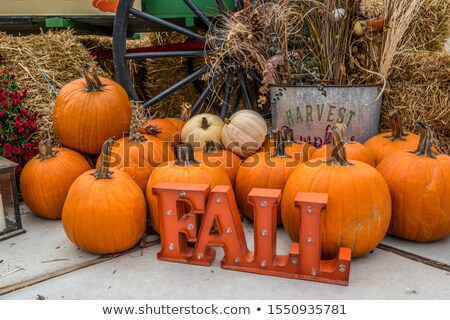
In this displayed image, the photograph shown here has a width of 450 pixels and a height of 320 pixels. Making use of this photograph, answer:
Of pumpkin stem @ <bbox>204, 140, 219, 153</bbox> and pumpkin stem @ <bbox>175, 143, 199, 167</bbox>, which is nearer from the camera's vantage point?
pumpkin stem @ <bbox>175, 143, 199, 167</bbox>

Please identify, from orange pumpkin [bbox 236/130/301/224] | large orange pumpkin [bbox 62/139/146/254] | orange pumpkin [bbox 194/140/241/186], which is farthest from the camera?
orange pumpkin [bbox 194/140/241/186]

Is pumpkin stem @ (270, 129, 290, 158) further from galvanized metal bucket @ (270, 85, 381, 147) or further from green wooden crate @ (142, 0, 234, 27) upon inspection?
green wooden crate @ (142, 0, 234, 27)

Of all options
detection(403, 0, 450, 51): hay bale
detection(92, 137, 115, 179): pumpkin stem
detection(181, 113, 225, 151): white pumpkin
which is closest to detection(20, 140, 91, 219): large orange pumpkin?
detection(92, 137, 115, 179): pumpkin stem

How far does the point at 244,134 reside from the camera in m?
2.14

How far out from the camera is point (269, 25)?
240 cm

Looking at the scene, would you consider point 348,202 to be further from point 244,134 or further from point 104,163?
point 104,163

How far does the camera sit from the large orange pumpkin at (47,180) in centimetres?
195

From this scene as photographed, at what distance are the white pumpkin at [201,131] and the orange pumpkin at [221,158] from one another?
0.18 m

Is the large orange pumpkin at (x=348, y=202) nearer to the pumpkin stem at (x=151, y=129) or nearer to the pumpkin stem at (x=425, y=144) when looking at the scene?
the pumpkin stem at (x=425, y=144)

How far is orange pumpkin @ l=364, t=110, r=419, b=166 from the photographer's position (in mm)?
1954

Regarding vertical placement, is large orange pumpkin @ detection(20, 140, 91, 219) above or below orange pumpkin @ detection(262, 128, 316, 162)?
below

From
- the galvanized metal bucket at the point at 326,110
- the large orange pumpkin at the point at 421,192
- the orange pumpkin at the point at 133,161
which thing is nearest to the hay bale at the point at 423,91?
the galvanized metal bucket at the point at 326,110

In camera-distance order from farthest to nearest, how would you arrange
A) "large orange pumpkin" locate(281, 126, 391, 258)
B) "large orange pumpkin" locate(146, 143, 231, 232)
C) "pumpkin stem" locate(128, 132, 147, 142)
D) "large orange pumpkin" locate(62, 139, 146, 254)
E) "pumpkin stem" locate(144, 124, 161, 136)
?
1. "pumpkin stem" locate(144, 124, 161, 136)
2. "pumpkin stem" locate(128, 132, 147, 142)
3. "large orange pumpkin" locate(146, 143, 231, 232)
4. "large orange pumpkin" locate(62, 139, 146, 254)
5. "large orange pumpkin" locate(281, 126, 391, 258)

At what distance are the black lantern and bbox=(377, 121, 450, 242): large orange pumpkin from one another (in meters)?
1.59
